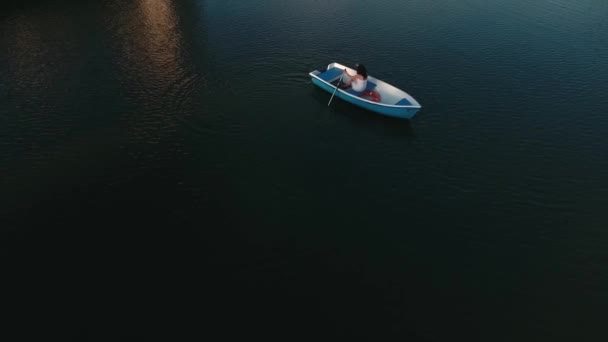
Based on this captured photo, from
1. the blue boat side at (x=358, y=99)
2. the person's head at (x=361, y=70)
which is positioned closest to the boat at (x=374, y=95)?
the blue boat side at (x=358, y=99)

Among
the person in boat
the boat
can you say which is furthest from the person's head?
the boat

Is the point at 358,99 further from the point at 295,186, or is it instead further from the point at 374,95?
the point at 295,186

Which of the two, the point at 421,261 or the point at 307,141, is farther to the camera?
the point at 307,141

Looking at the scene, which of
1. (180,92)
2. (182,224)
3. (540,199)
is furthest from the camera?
(180,92)

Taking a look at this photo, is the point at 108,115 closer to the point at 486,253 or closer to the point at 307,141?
the point at 307,141

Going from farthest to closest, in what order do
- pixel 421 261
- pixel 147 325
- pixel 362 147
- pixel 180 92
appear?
pixel 180 92 < pixel 362 147 < pixel 421 261 < pixel 147 325

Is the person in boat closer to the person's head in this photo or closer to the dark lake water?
the person's head

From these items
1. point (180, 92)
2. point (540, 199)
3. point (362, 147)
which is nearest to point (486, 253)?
point (540, 199)
